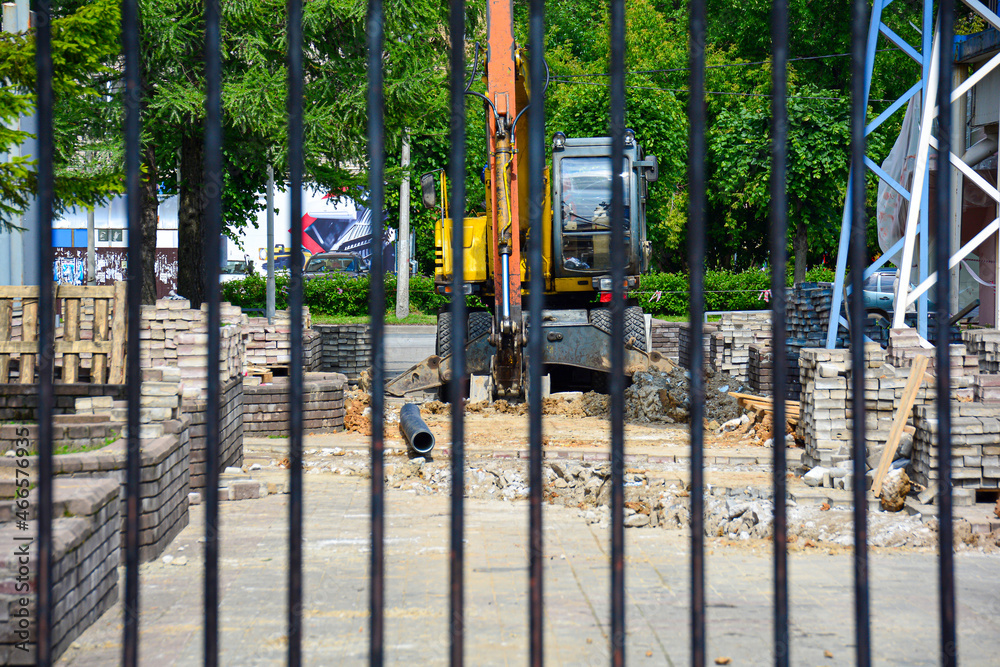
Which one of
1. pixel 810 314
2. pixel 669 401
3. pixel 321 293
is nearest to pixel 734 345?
pixel 810 314

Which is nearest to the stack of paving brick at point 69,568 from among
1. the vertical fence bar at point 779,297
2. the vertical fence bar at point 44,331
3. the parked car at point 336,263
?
the vertical fence bar at point 44,331

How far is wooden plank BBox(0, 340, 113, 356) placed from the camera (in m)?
6.86

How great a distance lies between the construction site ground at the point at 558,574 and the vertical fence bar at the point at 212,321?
1761 mm

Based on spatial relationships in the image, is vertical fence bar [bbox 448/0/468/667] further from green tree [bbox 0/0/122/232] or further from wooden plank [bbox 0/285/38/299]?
wooden plank [bbox 0/285/38/299]

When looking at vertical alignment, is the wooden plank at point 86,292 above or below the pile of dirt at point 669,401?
above

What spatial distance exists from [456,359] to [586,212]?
10.3 m

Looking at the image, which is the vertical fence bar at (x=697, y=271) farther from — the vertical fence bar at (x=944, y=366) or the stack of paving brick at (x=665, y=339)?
the stack of paving brick at (x=665, y=339)

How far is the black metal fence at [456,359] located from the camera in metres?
1.70

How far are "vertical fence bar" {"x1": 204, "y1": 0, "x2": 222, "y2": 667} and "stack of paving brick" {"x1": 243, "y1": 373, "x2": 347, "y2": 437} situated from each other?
739cm

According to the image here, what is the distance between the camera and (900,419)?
670 cm

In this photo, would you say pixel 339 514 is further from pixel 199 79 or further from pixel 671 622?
pixel 199 79

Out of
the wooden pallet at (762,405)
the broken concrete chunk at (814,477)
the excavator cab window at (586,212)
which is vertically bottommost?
the broken concrete chunk at (814,477)

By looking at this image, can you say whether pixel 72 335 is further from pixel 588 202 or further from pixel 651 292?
pixel 651 292

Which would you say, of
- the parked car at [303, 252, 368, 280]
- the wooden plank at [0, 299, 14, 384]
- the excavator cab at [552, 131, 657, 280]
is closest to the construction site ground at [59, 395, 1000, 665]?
the wooden plank at [0, 299, 14, 384]
